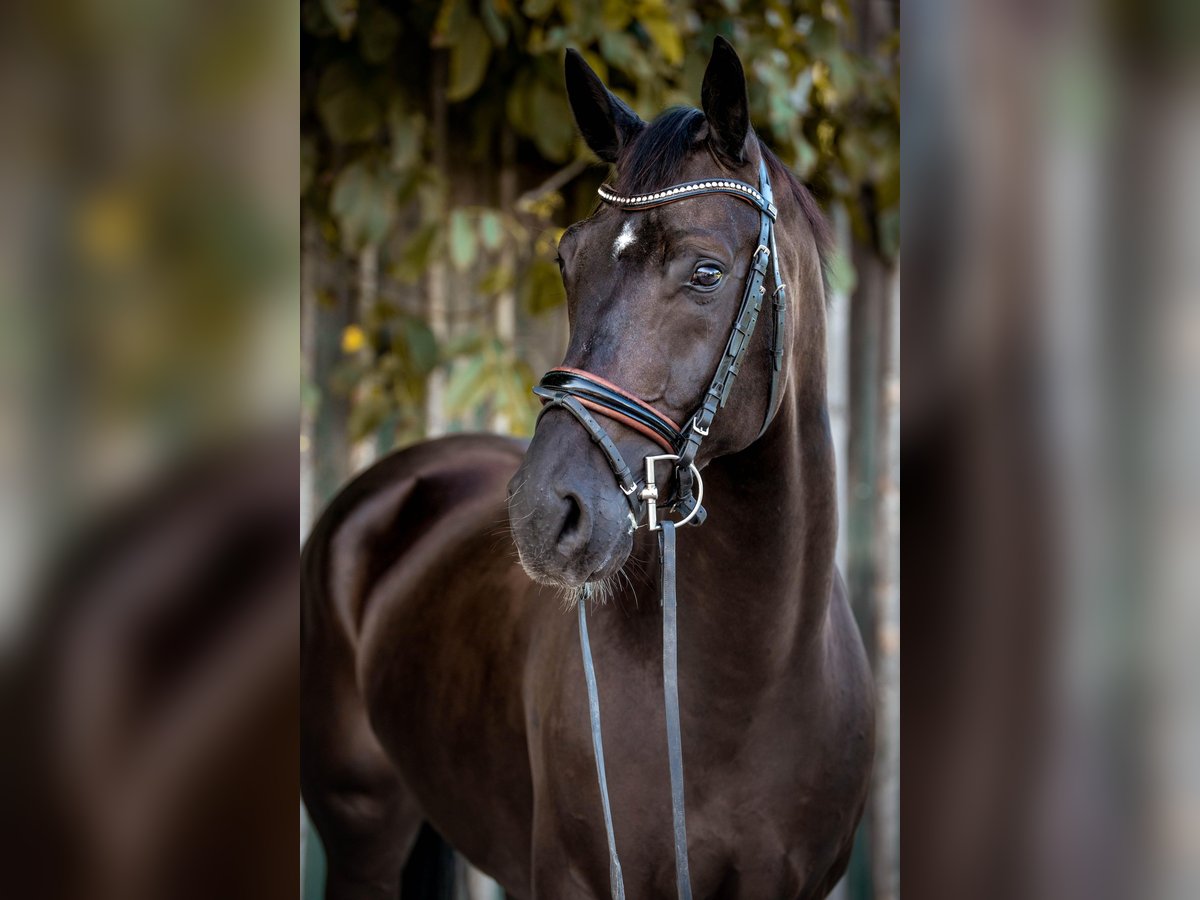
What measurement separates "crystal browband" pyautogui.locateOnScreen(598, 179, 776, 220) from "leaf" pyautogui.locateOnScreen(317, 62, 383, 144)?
174cm

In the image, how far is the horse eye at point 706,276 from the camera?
4.86 ft

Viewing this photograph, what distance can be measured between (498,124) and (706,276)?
2.17m

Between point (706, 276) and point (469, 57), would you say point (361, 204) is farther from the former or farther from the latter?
point (706, 276)

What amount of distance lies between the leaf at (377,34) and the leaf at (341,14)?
0.05 metres

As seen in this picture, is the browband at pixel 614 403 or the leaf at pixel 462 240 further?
the leaf at pixel 462 240

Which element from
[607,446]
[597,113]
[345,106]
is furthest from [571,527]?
[345,106]

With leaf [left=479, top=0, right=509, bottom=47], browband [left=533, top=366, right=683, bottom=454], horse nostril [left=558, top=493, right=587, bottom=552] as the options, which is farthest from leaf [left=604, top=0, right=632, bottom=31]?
horse nostril [left=558, top=493, right=587, bottom=552]

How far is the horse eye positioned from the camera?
1481mm

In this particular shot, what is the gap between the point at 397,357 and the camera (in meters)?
3.37

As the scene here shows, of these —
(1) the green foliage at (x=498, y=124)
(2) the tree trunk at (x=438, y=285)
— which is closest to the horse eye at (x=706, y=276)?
(1) the green foliage at (x=498, y=124)

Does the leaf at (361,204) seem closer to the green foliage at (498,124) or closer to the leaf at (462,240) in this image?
the green foliage at (498,124)
